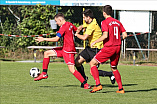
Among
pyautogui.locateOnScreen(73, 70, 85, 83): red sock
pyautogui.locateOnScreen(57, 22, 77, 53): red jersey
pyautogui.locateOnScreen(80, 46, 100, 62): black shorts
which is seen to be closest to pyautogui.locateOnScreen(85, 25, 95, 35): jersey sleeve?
pyautogui.locateOnScreen(57, 22, 77, 53): red jersey

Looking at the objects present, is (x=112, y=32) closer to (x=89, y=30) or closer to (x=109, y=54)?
(x=109, y=54)

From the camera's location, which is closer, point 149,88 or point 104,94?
point 104,94

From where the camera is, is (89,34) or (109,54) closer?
(109,54)

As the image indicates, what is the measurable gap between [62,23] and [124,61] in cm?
1017

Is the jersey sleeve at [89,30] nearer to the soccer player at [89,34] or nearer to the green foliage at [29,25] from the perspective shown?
the soccer player at [89,34]

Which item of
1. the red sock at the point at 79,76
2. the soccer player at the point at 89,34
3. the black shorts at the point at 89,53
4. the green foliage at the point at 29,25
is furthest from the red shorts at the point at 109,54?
the green foliage at the point at 29,25

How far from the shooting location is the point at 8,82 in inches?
451

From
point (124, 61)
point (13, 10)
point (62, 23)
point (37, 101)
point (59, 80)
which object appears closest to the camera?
point (37, 101)

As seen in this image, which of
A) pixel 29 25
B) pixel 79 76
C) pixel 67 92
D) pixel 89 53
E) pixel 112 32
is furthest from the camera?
pixel 29 25

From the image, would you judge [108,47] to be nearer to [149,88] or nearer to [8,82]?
[149,88]

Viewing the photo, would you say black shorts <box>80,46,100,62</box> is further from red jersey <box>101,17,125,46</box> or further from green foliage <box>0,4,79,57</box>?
green foliage <box>0,4,79,57</box>

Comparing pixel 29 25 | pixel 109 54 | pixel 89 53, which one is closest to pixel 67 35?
pixel 89 53

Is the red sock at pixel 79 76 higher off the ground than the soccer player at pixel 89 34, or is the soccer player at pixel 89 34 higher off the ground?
the soccer player at pixel 89 34

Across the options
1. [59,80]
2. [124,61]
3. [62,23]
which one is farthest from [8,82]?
[124,61]
